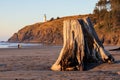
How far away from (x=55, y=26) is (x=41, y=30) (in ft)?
34.9

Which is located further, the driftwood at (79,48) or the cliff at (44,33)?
the cliff at (44,33)

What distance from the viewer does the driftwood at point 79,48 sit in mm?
16828

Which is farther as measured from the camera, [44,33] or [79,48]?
[44,33]

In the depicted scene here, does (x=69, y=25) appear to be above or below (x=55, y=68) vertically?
above

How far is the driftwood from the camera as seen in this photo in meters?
16.8

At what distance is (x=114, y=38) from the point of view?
81.5 metres

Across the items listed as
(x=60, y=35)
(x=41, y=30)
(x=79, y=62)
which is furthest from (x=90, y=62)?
(x=41, y=30)

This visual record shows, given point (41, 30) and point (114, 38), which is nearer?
point (114, 38)

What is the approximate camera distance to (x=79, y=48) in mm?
16891

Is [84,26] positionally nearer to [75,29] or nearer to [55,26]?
[75,29]

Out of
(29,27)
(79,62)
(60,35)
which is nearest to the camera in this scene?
(79,62)

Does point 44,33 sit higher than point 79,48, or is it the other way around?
point 79,48

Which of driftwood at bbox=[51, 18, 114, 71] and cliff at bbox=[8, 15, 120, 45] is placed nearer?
driftwood at bbox=[51, 18, 114, 71]

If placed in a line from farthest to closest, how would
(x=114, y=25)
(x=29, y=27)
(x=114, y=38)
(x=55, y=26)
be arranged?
(x=29, y=27), (x=55, y=26), (x=114, y=38), (x=114, y=25)
